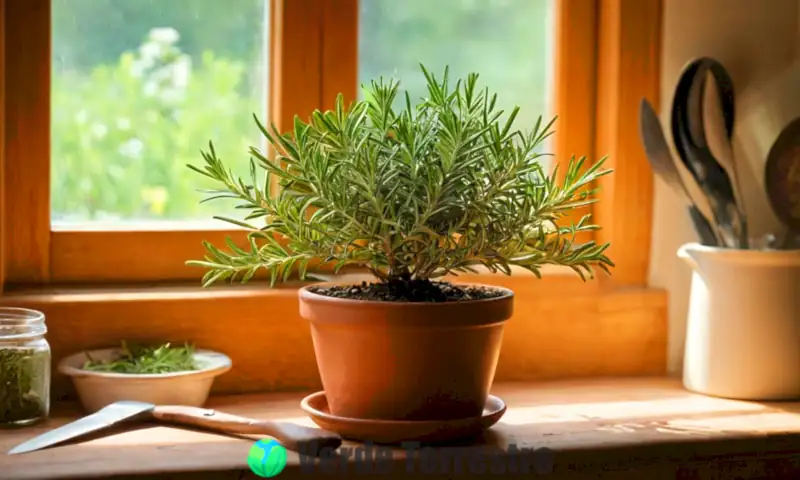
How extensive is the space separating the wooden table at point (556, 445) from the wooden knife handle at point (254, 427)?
0.5 inches

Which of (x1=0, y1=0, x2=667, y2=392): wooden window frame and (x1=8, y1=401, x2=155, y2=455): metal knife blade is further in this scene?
(x1=0, y1=0, x2=667, y2=392): wooden window frame

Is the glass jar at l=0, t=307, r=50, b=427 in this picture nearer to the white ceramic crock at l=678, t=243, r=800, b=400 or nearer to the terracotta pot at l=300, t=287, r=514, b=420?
the terracotta pot at l=300, t=287, r=514, b=420

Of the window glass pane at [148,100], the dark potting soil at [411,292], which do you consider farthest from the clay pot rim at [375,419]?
the window glass pane at [148,100]

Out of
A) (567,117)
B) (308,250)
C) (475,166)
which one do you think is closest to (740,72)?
(567,117)

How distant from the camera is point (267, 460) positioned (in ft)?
3.29

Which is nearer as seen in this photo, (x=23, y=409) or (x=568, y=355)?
(x=23, y=409)

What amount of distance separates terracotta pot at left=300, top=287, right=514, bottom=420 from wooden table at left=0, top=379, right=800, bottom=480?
50 mm

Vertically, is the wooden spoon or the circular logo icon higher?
the wooden spoon

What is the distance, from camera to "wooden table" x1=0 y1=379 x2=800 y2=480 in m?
1.00

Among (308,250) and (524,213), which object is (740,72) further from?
(308,250)

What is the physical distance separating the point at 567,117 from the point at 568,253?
43 cm

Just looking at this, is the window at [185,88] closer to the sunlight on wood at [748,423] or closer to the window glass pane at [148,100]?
the window glass pane at [148,100]

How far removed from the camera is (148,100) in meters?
1.34

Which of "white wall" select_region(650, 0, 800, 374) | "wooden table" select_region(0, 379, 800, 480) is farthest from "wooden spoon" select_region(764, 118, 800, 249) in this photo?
"wooden table" select_region(0, 379, 800, 480)
